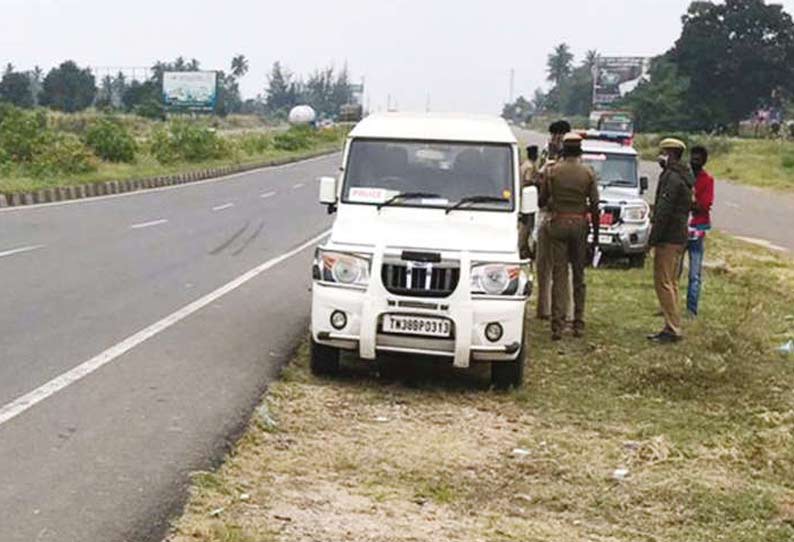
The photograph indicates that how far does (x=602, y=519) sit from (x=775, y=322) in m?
7.16

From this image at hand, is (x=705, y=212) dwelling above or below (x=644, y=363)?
above

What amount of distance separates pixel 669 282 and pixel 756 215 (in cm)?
2155

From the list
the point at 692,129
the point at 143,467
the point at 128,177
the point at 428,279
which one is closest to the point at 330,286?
the point at 428,279

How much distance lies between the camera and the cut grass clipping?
4762 millimetres

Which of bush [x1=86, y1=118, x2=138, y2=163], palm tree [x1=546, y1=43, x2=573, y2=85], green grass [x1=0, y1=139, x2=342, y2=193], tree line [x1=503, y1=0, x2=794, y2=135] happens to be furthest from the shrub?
palm tree [x1=546, y1=43, x2=573, y2=85]

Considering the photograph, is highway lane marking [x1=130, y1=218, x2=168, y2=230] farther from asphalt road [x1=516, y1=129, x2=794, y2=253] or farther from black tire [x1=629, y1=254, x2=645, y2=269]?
asphalt road [x1=516, y1=129, x2=794, y2=253]

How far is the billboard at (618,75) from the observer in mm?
100688

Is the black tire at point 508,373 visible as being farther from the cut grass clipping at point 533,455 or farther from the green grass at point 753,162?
the green grass at point 753,162

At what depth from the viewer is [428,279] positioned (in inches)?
277

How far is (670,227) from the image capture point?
9.56 meters

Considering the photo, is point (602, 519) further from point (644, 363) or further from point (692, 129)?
point (692, 129)

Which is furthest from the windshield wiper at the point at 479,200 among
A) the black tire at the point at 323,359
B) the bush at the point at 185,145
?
the bush at the point at 185,145

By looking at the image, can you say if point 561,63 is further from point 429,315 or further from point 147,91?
point 429,315

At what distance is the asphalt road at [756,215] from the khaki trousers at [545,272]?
11.7m
